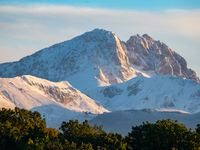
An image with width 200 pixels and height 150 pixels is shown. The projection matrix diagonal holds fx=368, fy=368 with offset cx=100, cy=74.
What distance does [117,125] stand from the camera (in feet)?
479

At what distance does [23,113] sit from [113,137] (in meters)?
20.0

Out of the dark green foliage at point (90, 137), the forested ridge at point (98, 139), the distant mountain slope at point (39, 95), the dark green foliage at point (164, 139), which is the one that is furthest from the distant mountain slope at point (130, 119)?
the dark green foliage at point (164, 139)

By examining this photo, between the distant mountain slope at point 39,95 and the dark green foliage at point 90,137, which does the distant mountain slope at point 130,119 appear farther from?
the dark green foliage at point 90,137

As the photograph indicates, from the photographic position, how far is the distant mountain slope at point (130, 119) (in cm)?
14412

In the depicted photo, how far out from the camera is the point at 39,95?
171875mm

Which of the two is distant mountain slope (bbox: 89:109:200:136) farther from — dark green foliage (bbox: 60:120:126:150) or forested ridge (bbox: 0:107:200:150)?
forested ridge (bbox: 0:107:200:150)

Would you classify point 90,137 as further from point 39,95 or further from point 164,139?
point 39,95

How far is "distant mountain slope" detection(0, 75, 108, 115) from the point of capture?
525 feet

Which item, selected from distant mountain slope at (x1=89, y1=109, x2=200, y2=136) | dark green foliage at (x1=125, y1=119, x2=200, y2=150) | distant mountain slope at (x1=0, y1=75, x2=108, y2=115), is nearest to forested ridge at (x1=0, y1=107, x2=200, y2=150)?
dark green foliage at (x1=125, y1=119, x2=200, y2=150)

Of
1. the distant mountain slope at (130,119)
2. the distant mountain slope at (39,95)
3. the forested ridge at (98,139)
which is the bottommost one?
the forested ridge at (98,139)

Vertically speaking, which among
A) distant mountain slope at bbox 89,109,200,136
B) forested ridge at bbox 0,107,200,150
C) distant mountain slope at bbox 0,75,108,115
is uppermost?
distant mountain slope at bbox 0,75,108,115

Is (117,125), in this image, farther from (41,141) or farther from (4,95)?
(41,141)

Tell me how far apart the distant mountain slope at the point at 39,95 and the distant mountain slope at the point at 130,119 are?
2385cm

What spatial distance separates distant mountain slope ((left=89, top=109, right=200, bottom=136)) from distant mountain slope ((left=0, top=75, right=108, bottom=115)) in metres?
23.9
